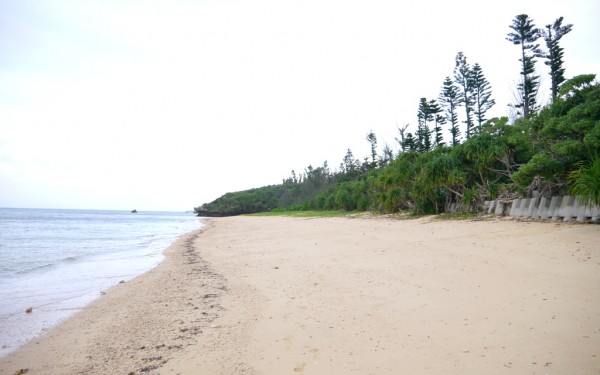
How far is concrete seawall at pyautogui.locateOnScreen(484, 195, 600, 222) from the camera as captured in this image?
8.63m

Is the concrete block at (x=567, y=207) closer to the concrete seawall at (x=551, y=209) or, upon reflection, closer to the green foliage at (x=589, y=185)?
the concrete seawall at (x=551, y=209)

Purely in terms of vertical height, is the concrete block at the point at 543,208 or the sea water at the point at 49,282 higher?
the concrete block at the point at 543,208

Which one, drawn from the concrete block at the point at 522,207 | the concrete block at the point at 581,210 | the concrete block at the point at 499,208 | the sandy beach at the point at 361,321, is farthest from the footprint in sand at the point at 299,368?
the concrete block at the point at 499,208

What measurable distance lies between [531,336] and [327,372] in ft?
6.05

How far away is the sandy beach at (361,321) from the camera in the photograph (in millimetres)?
2904

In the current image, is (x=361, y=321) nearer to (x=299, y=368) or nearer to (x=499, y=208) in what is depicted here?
(x=299, y=368)

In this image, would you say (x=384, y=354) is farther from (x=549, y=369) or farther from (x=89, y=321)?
(x=89, y=321)

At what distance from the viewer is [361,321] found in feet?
12.6

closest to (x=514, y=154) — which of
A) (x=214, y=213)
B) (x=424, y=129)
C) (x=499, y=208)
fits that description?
(x=499, y=208)

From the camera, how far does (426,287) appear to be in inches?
192

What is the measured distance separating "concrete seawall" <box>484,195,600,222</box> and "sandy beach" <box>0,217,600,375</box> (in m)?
1.85

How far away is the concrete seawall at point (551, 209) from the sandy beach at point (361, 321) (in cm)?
185

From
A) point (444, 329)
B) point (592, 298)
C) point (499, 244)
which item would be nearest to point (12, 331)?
point (444, 329)

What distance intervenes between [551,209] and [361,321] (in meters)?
9.11
